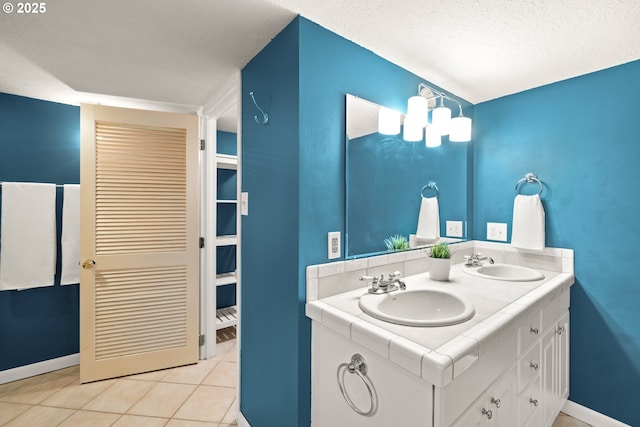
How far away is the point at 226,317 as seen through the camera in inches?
127

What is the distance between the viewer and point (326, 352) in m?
1.28

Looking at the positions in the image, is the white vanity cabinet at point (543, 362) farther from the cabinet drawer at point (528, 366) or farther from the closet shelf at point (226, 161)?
the closet shelf at point (226, 161)

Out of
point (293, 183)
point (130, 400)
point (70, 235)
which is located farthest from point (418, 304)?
point (70, 235)

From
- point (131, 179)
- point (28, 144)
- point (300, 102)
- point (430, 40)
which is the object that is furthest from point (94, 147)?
point (430, 40)

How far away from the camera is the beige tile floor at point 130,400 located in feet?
6.07

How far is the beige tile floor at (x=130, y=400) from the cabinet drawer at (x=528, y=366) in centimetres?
79

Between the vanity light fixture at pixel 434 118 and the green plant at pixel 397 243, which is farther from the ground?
the vanity light fixture at pixel 434 118

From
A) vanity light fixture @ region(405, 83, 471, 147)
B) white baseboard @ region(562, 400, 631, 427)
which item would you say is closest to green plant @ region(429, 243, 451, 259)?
vanity light fixture @ region(405, 83, 471, 147)

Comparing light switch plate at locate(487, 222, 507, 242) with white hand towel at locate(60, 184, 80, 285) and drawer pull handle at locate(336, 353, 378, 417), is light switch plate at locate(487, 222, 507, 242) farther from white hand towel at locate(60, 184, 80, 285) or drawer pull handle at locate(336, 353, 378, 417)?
white hand towel at locate(60, 184, 80, 285)

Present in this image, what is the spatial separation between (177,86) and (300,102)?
1214 millimetres

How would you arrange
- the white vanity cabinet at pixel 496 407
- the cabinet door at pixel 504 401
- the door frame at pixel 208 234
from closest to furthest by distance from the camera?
the white vanity cabinet at pixel 496 407 < the cabinet door at pixel 504 401 < the door frame at pixel 208 234

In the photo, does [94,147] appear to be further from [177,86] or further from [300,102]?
[300,102]

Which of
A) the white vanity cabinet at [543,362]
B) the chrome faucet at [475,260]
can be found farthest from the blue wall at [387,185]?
the white vanity cabinet at [543,362]

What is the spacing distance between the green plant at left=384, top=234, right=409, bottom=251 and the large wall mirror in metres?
0.03
